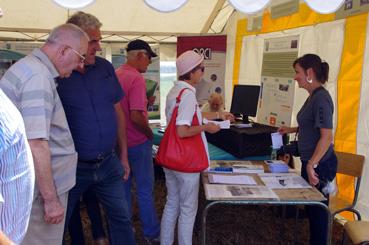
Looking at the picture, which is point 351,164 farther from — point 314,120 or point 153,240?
point 153,240

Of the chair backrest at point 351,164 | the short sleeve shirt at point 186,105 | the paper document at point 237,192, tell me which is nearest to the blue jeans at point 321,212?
the paper document at point 237,192

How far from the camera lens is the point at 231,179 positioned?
87.8 inches

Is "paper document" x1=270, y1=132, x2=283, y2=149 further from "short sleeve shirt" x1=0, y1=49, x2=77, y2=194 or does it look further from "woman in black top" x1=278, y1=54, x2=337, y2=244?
"short sleeve shirt" x1=0, y1=49, x2=77, y2=194

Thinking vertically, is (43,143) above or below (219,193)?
above

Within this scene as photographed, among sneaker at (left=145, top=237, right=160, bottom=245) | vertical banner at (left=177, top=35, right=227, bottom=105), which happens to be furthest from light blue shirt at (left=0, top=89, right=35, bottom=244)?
vertical banner at (left=177, top=35, right=227, bottom=105)

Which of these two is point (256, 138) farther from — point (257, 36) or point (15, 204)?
point (15, 204)

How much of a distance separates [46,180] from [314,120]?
161 centimetres

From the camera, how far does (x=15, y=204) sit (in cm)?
81

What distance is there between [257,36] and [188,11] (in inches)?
42.0

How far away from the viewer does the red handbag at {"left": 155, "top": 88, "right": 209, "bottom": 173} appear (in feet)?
6.98

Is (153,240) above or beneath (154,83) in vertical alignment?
beneath

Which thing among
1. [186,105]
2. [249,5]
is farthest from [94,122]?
[249,5]

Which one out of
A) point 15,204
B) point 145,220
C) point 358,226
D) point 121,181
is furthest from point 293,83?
point 15,204

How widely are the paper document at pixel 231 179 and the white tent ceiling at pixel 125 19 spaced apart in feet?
9.79
